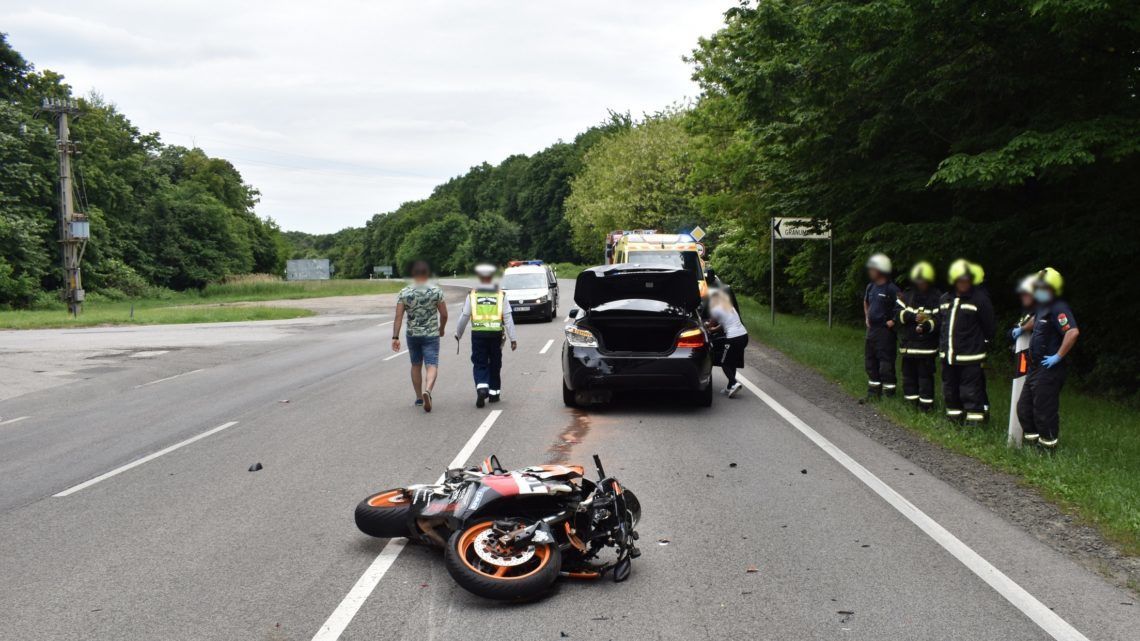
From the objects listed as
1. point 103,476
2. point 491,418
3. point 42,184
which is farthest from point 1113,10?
point 42,184

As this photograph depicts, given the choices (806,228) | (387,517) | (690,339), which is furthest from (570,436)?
(806,228)

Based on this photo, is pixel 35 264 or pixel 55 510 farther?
pixel 35 264

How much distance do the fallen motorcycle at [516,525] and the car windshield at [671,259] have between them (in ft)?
54.5

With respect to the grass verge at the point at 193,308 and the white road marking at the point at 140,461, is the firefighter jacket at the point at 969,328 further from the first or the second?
the grass verge at the point at 193,308

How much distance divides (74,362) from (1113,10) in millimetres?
18936

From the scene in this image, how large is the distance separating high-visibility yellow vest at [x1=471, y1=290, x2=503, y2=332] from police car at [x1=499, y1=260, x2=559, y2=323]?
14.8m

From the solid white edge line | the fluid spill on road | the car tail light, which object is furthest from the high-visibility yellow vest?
the solid white edge line

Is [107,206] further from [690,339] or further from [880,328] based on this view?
[880,328]

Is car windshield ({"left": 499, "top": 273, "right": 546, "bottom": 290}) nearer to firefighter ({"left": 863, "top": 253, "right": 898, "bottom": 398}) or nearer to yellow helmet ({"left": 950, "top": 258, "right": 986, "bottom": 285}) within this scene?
firefighter ({"left": 863, "top": 253, "right": 898, "bottom": 398})

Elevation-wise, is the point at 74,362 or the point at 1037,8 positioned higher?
the point at 1037,8

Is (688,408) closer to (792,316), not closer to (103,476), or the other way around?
(103,476)

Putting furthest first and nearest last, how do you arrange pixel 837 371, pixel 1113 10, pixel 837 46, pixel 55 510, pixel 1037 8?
pixel 837 371, pixel 837 46, pixel 1113 10, pixel 1037 8, pixel 55 510

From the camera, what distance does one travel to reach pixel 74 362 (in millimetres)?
A: 18703

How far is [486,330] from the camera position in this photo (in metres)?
11.3
